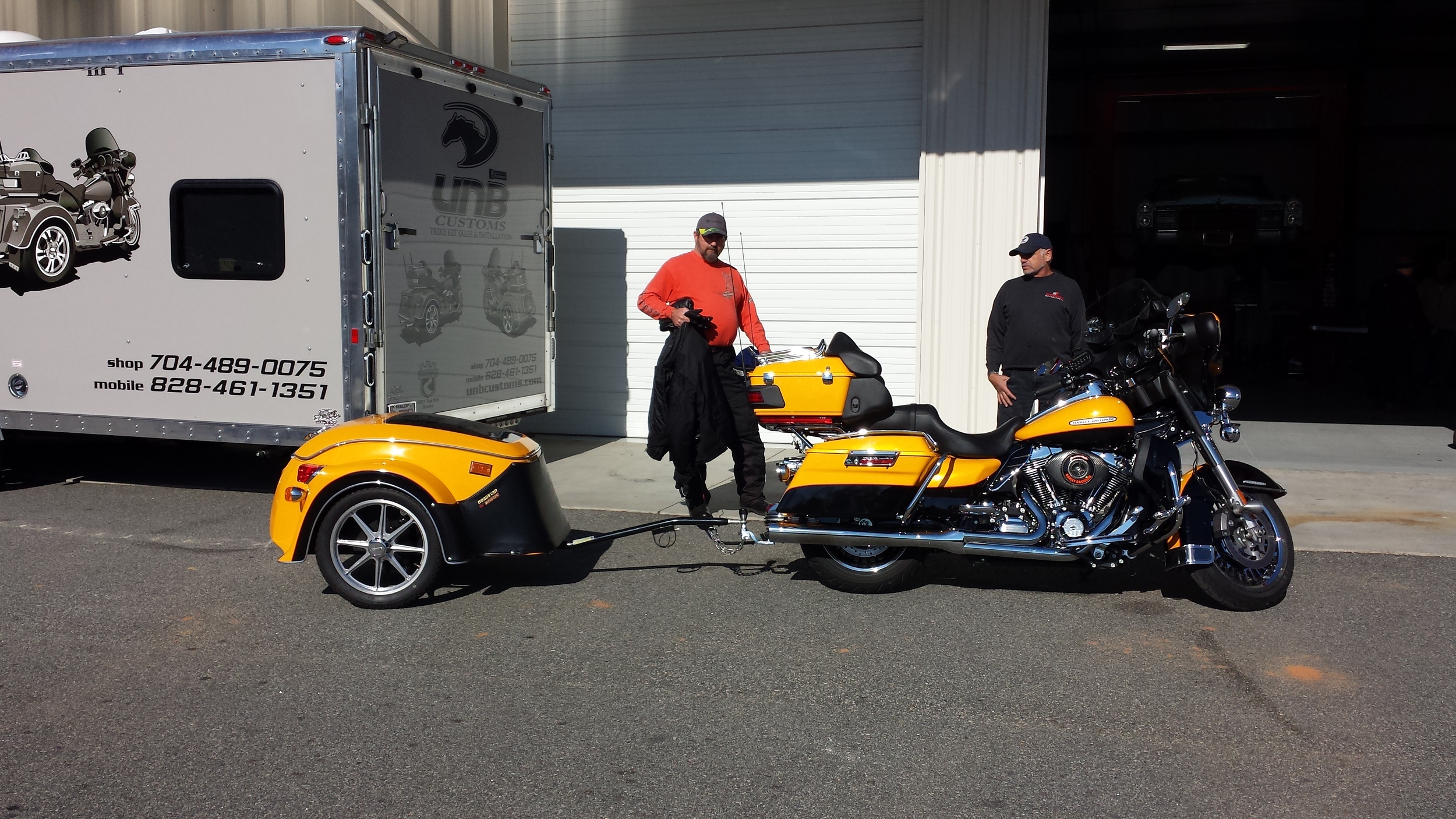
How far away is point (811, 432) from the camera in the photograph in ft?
19.5

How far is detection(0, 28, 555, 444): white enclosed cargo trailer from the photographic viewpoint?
757 cm

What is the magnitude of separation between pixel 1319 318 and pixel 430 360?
1239cm

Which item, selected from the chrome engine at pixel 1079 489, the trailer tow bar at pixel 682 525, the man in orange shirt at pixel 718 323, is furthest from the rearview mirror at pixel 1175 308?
the man in orange shirt at pixel 718 323

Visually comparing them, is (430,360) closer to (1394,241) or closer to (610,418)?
(610,418)

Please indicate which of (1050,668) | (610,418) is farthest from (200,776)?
(610,418)

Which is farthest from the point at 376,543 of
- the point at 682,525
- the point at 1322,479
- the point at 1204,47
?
the point at 1204,47

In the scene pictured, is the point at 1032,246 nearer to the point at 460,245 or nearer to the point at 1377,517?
the point at 1377,517

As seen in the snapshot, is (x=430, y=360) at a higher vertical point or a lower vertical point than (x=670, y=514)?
higher

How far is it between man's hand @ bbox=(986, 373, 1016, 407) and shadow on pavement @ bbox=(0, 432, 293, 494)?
194 inches

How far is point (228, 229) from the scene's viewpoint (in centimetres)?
784

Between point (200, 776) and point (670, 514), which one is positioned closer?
point (200, 776)

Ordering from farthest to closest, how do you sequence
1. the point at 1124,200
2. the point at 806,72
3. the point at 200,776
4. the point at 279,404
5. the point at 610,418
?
the point at 1124,200 → the point at 610,418 → the point at 806,72 → the point at 279,404 → the point at 200,776

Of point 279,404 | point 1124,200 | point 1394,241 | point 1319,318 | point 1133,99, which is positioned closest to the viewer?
point 279,404

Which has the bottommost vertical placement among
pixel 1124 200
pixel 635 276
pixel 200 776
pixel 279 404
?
pixel 200 776
